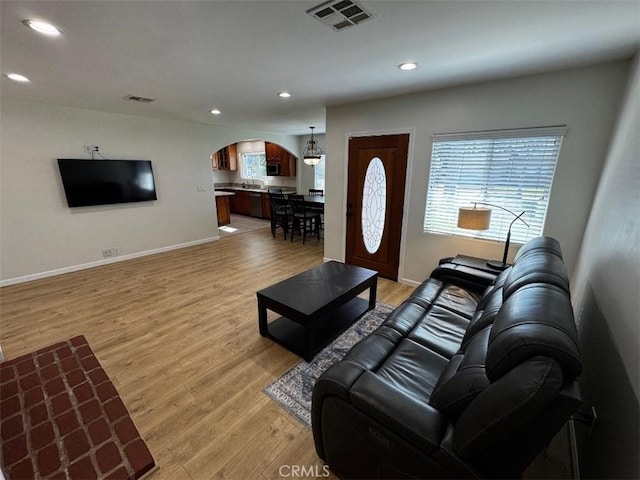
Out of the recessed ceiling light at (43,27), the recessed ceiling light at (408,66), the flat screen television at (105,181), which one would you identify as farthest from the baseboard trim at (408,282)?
the flat screen television at (105,181)

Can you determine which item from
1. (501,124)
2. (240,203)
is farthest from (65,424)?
(240,203)

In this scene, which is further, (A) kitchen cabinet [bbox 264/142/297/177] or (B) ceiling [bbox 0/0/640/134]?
(A) kitchen cabinet [bbox 264/142/297/177]

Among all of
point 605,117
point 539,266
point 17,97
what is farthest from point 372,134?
point 17,97

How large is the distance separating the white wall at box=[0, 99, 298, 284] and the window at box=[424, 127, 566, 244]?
14.8ft

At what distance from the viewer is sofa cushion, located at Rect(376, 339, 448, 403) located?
55.5 inches

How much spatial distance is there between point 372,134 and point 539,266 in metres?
2.73

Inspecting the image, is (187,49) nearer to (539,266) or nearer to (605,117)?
(539,266)

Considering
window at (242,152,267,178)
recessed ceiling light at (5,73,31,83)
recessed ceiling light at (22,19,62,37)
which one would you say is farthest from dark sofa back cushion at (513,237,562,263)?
window at (242,152,267,178)

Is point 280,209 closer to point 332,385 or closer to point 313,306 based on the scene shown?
point 313,306

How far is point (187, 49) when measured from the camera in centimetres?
200

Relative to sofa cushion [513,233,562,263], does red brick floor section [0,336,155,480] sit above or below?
below

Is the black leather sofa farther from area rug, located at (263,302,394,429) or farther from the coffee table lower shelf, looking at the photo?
the coffee table lower shelf

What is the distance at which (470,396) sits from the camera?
3.27ft

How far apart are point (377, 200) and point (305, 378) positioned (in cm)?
258
